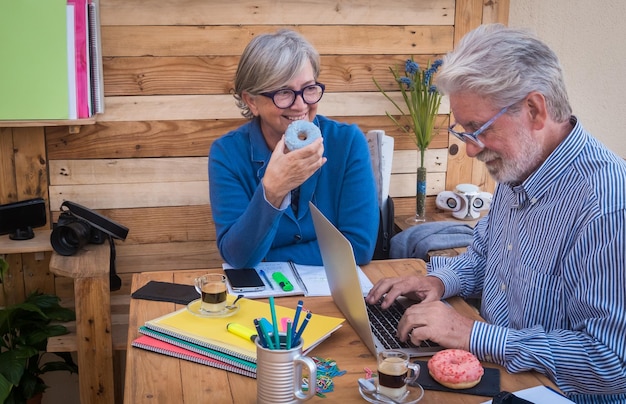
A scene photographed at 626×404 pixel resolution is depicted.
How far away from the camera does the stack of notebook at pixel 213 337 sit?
144cm

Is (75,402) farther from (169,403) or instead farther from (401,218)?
(169,403)

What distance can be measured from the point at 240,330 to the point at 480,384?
1.64 feet

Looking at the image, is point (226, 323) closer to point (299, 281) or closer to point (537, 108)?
point (299, 281)

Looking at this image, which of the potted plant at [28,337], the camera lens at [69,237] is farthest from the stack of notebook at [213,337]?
the potted plant at [28,337]

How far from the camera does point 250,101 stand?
7.46 feet

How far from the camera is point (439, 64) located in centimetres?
296

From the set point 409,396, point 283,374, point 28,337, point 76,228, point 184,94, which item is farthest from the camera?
point 184,94

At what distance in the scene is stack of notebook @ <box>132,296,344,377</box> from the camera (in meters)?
1.44

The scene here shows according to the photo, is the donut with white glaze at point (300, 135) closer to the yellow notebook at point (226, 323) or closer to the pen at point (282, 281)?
the pen at point (282, 281)

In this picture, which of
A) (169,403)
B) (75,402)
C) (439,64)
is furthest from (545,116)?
(75,402)

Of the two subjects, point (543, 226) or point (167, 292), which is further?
point (167, 292)

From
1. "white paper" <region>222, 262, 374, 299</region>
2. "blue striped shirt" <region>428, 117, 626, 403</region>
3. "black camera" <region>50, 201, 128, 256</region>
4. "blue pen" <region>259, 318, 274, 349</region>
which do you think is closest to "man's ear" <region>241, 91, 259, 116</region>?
"white paper" <region>222, 262, 374, 299</region>

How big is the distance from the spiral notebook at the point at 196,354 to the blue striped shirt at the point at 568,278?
1.55 feet

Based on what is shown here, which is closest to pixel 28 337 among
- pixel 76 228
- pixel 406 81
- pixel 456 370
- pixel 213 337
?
pixel 76 228
